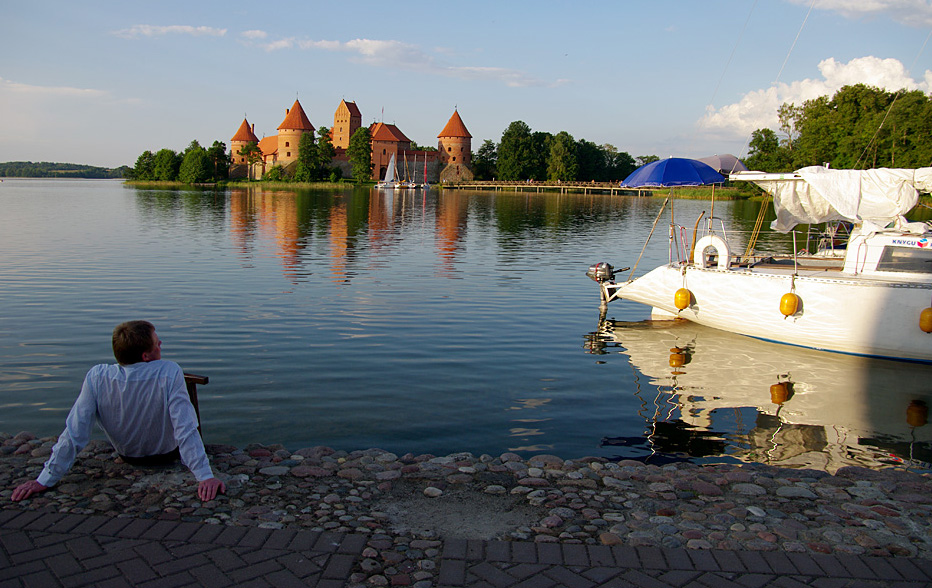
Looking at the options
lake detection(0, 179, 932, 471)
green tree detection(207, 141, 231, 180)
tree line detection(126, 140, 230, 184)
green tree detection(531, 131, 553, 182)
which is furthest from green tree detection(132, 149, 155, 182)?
lake detection(0, 179, 932, 471)

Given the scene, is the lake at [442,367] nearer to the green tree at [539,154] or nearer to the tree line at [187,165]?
the tree line at [187,165]

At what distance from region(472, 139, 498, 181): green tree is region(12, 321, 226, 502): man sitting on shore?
14654 cm

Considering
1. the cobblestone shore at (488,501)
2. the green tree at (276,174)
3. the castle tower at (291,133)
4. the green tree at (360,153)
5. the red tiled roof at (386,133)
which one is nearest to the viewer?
the cobblestone shore at (488,501)

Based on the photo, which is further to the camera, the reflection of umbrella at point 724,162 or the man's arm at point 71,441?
the reflection of umbrella at point 724,162

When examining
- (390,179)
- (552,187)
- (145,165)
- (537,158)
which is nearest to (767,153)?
(552,187)

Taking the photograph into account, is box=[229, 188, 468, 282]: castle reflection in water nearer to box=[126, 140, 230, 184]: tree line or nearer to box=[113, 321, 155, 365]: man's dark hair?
box=[113, 321, 155, 365]: man's dark hair

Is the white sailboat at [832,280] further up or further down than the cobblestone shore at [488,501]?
further up

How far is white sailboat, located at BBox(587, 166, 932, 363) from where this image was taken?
11805 mm

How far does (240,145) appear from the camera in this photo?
149 meters

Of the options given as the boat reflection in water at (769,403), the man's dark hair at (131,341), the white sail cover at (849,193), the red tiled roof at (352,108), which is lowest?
the boat reflection in water at (769,403)

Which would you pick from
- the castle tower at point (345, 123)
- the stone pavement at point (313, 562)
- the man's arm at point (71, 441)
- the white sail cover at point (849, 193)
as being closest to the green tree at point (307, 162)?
the castle tower at point (345, 123)

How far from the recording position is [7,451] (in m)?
5.93

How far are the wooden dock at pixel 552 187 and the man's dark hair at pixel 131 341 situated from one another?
11414cm

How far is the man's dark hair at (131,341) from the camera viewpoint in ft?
16.0
